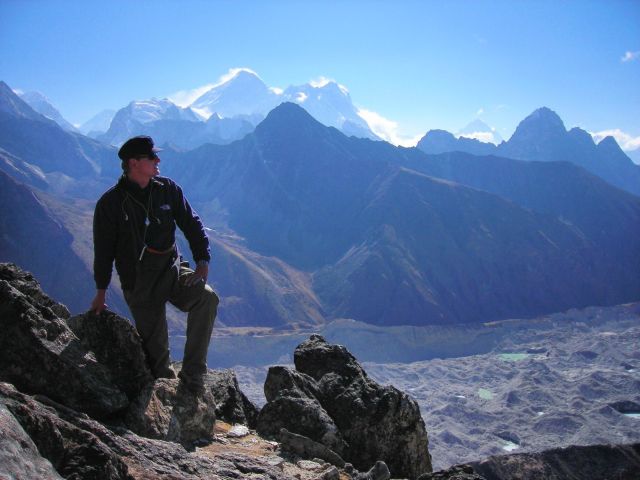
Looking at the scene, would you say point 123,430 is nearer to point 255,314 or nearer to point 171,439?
point 171,439

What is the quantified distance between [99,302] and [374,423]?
229 inches

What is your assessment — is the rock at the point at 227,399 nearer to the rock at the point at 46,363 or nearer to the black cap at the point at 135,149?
the rock at the point at 46,363

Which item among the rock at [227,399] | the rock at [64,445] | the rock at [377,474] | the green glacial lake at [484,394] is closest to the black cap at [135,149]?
the rock at [64,445]

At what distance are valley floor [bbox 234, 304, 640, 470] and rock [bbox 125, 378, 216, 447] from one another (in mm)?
80036

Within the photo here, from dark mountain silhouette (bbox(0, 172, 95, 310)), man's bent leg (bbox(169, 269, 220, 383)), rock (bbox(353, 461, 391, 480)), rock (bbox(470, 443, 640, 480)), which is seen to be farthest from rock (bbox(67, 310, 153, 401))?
dark mountain silhouette (bbox(0, 172, 95, 310))

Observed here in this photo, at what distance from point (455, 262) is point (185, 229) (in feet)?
607

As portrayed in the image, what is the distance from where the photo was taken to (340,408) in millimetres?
11391

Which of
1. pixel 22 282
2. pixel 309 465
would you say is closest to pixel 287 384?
pixel 309 465

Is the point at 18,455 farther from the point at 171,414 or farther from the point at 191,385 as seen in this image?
the point at 191,385

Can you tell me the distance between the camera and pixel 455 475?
823 cm

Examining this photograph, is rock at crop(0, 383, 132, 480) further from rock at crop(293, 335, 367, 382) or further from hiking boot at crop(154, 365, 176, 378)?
rock at crop(293, 335, 367, 382)

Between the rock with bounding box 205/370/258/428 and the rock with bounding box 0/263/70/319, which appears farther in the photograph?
the rock with bounding box 205/370/258/428

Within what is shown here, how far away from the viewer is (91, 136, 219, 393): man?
7.48m

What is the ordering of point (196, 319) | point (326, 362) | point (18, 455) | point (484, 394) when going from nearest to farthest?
point (18, 455) → point (196, 319) → point (326, 362) → point (484, 394)
